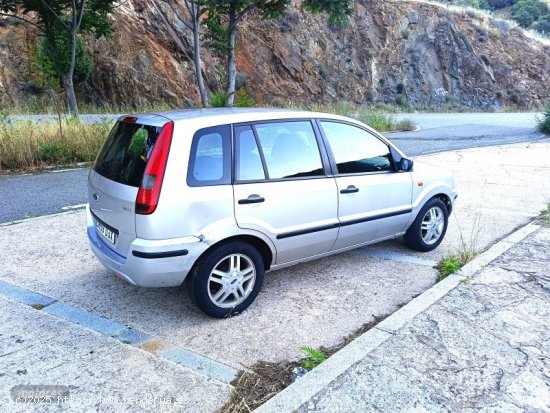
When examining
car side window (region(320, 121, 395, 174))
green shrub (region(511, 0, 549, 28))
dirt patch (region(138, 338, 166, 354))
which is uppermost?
green shrub (region(511, 0, 549, 28))

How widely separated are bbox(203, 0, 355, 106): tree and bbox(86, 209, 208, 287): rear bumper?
1074 cm

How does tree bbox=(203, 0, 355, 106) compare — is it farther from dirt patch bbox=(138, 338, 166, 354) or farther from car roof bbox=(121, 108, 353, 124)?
dirt patch bbox=(138, 338, 166, 354)

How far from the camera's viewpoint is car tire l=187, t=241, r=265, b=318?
12.0ft

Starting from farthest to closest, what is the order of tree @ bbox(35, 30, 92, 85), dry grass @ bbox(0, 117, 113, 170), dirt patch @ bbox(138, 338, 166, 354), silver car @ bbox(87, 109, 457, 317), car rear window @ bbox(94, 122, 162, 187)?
tree @ bbox(35, 30, 92, 85), dry grass @ bbox(0, 117, 113, 170), car rear window @ bbox(94, 122, 162, 187), silver car @ bbox(87, 109, 457, 317), dirt patch @ bbox(138, 338, 166, 354)

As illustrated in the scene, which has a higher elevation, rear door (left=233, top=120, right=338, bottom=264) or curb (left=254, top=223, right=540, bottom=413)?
rear door (left=233, top=120, right=338, bottom=264)

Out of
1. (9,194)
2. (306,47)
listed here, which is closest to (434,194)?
(9,194)

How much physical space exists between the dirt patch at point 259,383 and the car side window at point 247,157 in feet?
4.64

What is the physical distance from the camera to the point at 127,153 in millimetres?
3828

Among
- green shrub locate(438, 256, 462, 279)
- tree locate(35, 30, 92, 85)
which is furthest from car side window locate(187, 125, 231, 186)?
tree locate(35, 30, 92, 85)

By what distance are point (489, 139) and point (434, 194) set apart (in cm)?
1368

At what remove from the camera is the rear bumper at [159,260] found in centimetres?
347

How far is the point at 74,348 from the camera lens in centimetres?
335

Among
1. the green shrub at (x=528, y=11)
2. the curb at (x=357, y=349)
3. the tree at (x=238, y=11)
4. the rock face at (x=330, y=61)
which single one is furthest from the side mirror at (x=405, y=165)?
the green shrub at (x=528, y=11)

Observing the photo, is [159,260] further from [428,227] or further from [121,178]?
[428,227]
